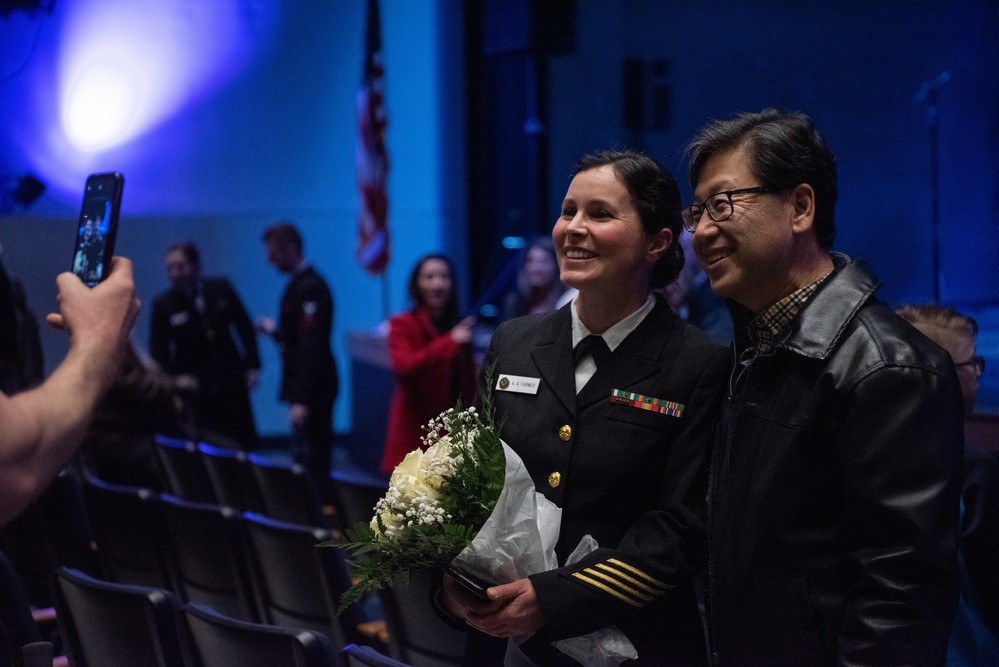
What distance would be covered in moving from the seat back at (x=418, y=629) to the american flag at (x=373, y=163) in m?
5.51

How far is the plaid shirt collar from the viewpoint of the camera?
64.0 inches

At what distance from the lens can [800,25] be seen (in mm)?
8492

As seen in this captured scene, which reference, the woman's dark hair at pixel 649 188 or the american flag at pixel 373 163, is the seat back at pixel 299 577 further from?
the american flag at pixel 373 163

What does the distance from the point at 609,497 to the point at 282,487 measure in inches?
86.7

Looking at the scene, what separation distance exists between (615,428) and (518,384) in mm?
227

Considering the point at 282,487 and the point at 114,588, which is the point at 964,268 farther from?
the point at 114,588

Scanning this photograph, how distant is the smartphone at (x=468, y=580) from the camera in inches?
64.7

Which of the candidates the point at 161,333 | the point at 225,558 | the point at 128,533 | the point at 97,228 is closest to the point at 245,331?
the point at 161,333

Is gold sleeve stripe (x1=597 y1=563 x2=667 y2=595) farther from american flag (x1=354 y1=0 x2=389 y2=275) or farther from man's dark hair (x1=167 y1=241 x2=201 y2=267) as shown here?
american flag (x1=354 y1=0 x2=389 y2=275)

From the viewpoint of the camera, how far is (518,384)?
195cm

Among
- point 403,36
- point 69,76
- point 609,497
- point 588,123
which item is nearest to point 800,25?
point 588,123

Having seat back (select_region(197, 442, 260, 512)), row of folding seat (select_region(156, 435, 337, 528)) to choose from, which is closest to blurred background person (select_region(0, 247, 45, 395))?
row of folding seat (select_region(156, 435, 337, 528))

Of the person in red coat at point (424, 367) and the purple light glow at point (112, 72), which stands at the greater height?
the purple light glow at point (112, 72)

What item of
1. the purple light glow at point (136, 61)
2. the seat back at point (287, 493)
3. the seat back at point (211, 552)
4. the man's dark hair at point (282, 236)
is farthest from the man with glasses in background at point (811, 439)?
the purple light glow at point (136, 61)
